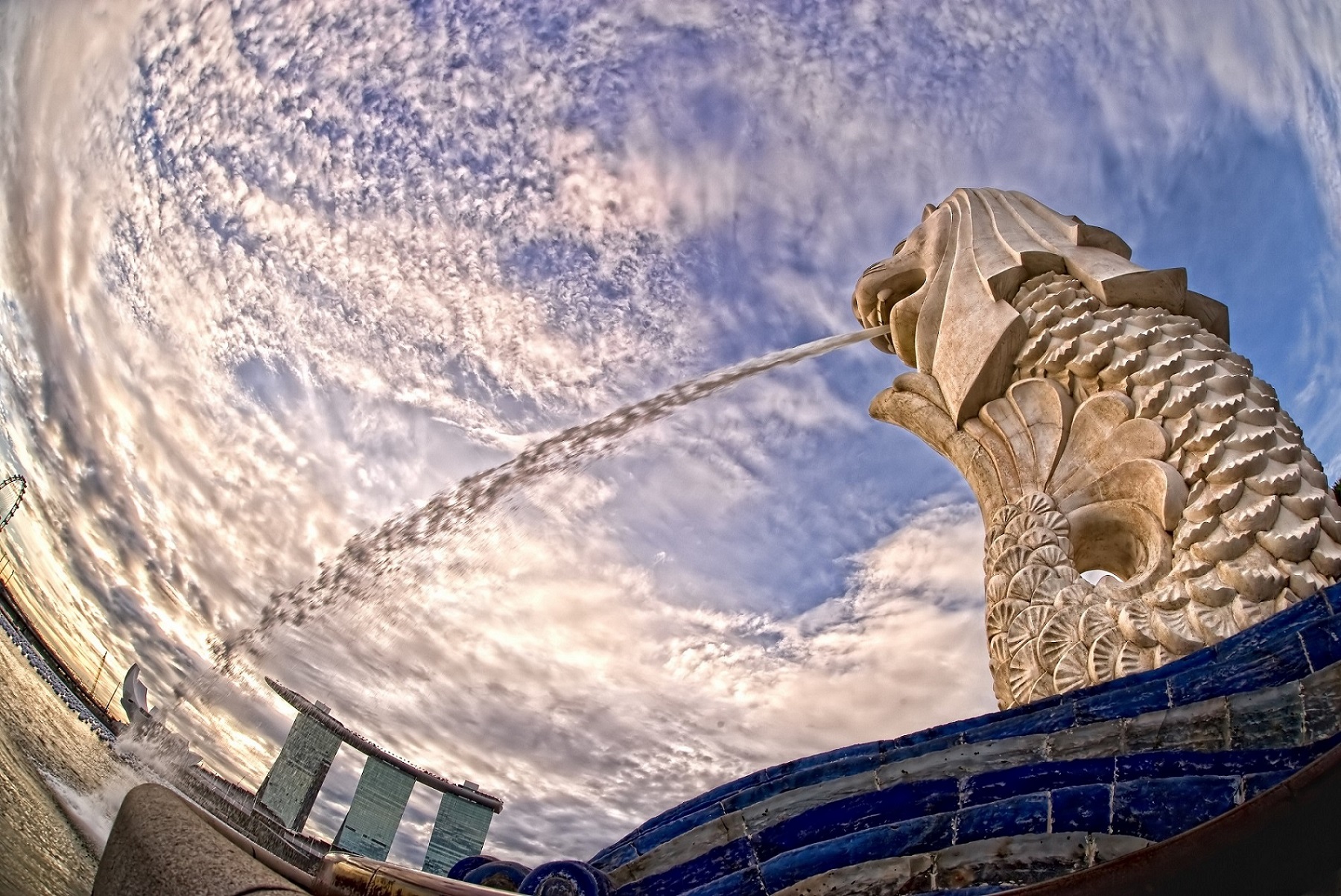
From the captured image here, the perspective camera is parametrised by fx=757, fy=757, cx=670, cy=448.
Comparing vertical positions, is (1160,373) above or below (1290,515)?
above

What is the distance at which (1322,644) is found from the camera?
2.23 m

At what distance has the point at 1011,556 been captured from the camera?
16.3ft

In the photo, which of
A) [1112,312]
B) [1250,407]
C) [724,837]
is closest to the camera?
[724,837]

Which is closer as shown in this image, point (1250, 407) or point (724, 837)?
point (724, 837)

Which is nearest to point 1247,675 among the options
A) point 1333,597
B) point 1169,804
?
point 1333,597

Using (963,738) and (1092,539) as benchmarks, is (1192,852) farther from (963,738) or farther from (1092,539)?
(1092,539)

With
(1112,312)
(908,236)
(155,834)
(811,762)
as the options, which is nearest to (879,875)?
(811,762)

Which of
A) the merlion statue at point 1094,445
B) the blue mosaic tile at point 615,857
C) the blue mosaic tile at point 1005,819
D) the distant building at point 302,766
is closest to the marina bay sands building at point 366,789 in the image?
the distant building at point 302,766

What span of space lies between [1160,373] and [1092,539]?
1153mm

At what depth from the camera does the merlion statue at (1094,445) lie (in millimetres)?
3895

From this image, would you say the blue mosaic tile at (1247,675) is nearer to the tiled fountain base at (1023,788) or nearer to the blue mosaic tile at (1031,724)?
the tiled fountain base at (1023,788)

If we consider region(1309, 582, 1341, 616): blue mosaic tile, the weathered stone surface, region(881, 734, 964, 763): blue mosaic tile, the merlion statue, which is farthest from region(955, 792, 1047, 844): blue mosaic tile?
the merlion statue

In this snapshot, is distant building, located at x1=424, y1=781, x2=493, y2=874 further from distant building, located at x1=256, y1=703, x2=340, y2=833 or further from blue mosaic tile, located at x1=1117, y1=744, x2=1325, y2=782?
blue mosaic tile, located at x1=1117, y1=744, x2=1325, y2=782

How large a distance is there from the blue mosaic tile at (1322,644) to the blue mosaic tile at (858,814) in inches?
43.6
